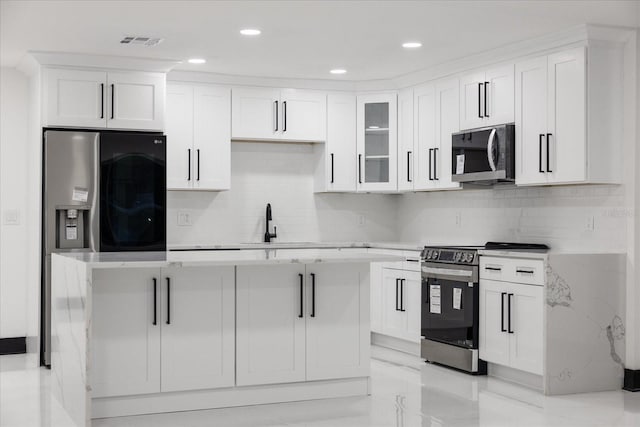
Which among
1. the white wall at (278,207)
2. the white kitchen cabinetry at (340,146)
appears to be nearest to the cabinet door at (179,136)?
the white wall at (278,207)

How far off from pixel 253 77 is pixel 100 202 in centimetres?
193

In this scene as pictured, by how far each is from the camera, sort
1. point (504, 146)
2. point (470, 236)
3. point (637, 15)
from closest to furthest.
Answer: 1. point (637, 15)
2. point (504, 146)
3. point (470, 236)

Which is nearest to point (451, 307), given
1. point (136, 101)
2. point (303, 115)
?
point (303, 115)

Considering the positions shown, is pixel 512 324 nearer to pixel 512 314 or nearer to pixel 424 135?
pixel 512 314

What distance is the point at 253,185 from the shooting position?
8.14 meters

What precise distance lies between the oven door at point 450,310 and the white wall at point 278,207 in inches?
73.1

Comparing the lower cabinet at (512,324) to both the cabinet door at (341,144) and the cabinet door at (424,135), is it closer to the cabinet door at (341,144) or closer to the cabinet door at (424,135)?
the cabinet door at (424,135)

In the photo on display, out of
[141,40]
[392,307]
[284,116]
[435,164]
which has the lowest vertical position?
[392,307]

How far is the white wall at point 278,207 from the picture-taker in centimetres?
792

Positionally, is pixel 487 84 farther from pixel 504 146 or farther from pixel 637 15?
pixel 637 15

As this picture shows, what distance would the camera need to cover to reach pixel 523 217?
6836 mm

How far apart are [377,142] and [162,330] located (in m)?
3.82

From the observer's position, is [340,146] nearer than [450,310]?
No

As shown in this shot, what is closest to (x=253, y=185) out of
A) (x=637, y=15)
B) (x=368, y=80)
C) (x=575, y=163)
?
(x=368, y=80)
